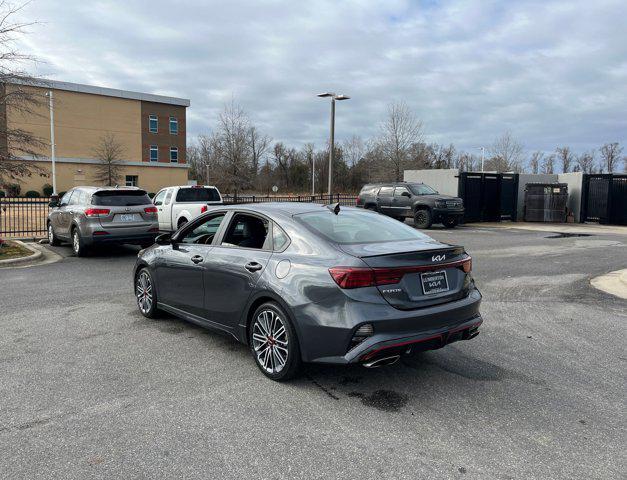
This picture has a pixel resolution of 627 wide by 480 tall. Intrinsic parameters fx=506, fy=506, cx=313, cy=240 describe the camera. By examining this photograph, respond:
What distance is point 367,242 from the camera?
14.6 feet

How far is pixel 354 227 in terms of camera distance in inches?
190

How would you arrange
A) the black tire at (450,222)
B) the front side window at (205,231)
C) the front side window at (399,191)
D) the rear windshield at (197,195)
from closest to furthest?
the front side window at (205,231) < the rear windshield at (197,195) < the black tire at (450,222) < the front side window at (399,191)

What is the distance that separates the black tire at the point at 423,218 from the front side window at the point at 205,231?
16.3 metres

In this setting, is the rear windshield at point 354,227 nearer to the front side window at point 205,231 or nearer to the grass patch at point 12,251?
the front side window at point 205,231

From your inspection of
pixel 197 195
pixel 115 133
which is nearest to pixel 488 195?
pixel 197 195

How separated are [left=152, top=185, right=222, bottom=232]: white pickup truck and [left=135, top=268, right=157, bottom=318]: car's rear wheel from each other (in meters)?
8.90

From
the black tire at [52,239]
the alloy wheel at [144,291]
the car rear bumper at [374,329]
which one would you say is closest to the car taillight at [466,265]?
the car rear bumper at [374,329]

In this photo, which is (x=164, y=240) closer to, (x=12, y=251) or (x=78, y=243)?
(x=78, y=243)

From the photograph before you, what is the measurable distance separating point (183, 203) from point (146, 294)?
31.5ft

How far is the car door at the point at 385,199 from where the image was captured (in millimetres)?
22545

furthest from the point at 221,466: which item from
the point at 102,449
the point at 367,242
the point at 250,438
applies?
the point at 367,242

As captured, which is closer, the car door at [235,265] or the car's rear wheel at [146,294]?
the car door at [235,265]

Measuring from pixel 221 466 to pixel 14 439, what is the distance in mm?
1466

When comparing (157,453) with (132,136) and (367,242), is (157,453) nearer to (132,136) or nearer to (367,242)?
(367,242)
